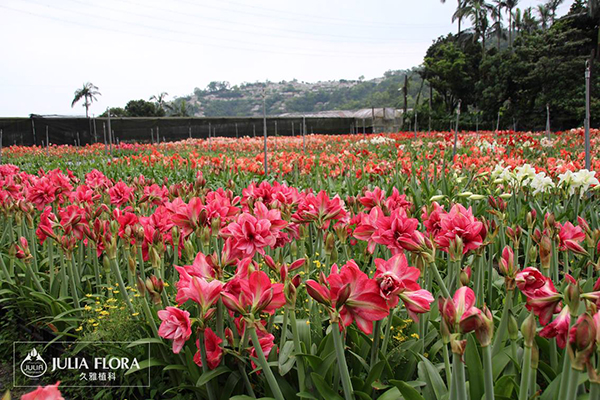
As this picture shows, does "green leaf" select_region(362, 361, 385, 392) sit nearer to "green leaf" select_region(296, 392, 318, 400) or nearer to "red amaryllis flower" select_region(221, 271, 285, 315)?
"green leaf" select_region(296, 392, 318, 400)

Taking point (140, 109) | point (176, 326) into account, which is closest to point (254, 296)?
point (176, 326)

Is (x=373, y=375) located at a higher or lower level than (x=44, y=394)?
lower

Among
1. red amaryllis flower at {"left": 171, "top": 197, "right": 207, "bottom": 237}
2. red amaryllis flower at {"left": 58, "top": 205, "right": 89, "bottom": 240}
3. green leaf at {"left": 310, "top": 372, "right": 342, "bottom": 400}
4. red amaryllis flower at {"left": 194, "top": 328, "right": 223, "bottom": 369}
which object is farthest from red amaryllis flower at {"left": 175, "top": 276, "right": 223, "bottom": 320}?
red amaryllis flower at {"left": 58, "top": 205, "right": 89, "bottom": 240}

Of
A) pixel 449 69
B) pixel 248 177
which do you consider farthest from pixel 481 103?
pixel 248 177

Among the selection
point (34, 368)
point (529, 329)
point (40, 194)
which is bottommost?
point (34, 368)

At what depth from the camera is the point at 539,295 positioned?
48.2 inches

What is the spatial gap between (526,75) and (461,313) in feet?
106

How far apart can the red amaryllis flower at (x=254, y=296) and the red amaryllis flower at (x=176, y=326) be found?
200mm

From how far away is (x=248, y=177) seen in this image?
6.67 m

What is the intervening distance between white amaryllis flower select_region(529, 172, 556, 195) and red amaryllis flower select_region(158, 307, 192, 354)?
322 cm

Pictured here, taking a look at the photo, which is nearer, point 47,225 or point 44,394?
point 44,394

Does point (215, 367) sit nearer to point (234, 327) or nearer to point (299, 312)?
point (234, 327)

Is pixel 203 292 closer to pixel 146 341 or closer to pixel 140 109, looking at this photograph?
pixel 146 341

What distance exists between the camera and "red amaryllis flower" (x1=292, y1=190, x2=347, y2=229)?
2193 millimetres
